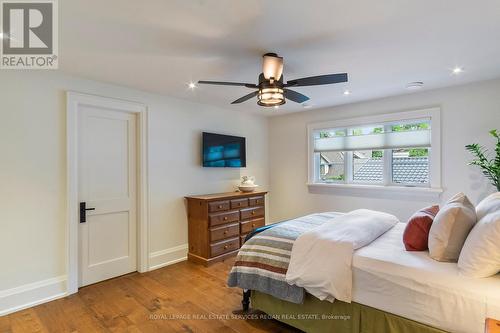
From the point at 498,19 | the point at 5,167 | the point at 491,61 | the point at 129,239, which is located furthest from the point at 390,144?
the point at 5,167

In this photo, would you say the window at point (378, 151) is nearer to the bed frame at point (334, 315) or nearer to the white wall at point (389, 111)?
the white wall at point (389, 111)

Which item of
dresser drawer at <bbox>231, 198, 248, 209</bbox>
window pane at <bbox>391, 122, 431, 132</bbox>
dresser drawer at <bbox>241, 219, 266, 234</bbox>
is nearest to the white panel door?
dresser drawer at <bbox>231, 198, 248, 209</bbox>

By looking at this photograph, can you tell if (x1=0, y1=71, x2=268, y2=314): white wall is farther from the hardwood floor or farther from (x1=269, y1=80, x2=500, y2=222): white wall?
(x1=269, y1=80, x2=500, y2=222): white wall

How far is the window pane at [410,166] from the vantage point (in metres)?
3.86

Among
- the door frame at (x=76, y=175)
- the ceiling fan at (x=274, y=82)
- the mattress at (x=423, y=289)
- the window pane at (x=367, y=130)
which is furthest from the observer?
the window pane at (x=367, y=130)

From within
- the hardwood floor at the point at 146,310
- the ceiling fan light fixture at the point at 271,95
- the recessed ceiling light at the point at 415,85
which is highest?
the recessed ceiling light at the point at 415,85

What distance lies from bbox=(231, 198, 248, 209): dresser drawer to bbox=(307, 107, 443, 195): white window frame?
4.45 ft

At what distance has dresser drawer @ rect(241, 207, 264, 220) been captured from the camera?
4.30 metres

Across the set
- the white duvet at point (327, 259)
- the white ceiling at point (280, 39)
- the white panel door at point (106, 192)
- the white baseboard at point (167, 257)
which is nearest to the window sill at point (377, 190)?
the white ceiling at point (280, 39)

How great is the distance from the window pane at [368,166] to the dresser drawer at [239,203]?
6.32 ft

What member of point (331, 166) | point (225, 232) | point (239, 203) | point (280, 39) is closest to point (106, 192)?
point (225, 232)

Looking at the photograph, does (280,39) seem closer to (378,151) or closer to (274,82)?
(274,82)

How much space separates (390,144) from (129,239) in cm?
406

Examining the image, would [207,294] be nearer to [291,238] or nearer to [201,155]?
[291,238]
